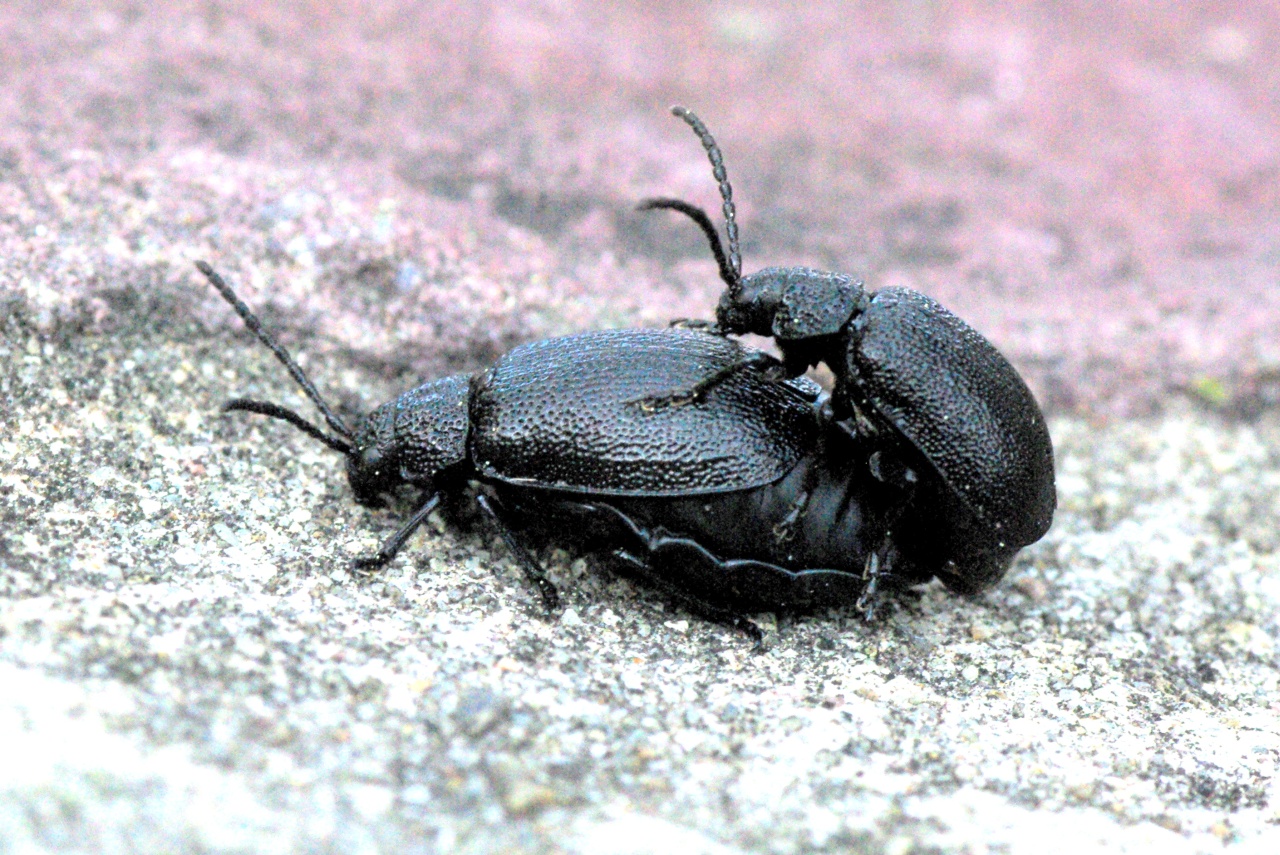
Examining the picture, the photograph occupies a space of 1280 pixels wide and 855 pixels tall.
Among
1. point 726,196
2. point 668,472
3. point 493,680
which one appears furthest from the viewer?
point 726,196

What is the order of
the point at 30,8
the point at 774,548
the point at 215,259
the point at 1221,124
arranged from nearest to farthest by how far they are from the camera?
the point at 774,548
the point at 215,259
the point at 30,8
the point at 1221,124

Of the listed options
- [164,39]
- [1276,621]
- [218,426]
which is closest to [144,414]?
[218,426]

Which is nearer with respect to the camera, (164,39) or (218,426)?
(218,426)

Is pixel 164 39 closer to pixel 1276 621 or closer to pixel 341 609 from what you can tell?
pixel 341 609

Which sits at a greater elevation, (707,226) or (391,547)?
(707,226)

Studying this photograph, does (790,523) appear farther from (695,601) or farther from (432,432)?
(432,432)

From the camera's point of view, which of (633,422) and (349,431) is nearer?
(633,422)

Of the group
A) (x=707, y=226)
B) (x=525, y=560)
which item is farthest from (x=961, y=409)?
(x=525, y=560)

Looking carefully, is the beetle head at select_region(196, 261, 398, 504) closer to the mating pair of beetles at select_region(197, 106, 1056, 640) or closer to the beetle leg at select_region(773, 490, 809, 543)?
the mating pair of beetles at select_region(197, 106, 1056, 640)

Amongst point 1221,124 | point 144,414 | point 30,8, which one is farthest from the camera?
point 1221,124
